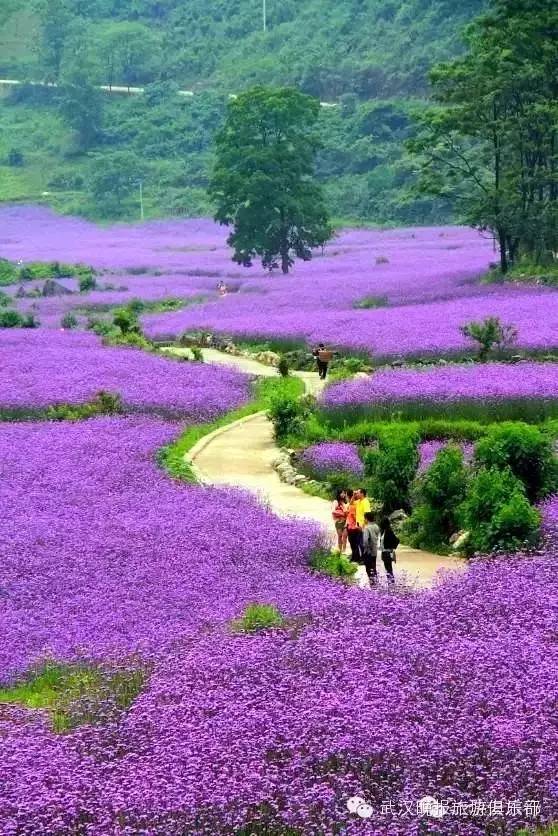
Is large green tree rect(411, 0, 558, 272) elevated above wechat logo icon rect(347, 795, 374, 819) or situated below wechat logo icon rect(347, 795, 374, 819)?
above

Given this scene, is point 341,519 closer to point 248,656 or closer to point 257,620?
point 257,620

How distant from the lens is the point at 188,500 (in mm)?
19969

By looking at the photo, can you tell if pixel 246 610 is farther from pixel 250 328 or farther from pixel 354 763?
pixel 250 328

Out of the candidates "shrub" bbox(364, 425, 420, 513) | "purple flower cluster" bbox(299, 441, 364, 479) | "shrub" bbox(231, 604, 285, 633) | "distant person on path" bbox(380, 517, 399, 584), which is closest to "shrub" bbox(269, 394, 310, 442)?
"purple flower cluster" bbox(299, 441, 364, 479)

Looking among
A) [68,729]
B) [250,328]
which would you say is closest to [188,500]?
[68,729]

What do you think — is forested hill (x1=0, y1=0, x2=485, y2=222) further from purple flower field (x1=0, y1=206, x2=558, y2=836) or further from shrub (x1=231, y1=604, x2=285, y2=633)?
shrub (x1=231, y1=604, x2=285, y2=633)

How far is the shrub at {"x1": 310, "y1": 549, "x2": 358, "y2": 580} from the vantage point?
16.3 meters

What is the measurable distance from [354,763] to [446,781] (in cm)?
68

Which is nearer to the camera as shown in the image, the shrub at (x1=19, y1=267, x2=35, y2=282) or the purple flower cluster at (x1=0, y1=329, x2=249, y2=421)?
the purple flower cluster at (x1=0, y1=329, x2=249, y2=421)

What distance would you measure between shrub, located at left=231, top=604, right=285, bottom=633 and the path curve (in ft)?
7.67

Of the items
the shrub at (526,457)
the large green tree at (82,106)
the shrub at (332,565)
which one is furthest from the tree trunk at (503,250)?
the large green tree at (82,106)

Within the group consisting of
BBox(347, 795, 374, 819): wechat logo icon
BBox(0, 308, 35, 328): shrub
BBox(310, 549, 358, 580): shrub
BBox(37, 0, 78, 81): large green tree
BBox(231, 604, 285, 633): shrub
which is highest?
BBox(37, 0, 78, 81): large green tree

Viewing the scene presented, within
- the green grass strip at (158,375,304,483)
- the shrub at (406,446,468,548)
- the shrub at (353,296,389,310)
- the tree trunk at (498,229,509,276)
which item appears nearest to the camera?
the shrub at (406,446,468,548)

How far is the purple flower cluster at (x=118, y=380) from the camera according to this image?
3030 cm
